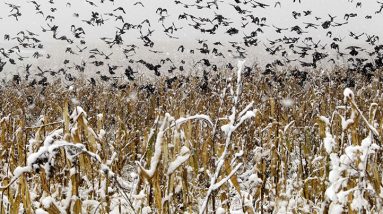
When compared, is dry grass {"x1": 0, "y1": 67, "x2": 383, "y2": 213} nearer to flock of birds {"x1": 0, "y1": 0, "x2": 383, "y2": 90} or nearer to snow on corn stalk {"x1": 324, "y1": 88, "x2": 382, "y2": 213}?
snow on corn stalk {"x1": 324, "y1": 88, "x2": 382, "y2": 213}

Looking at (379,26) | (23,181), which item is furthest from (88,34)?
(23,181)

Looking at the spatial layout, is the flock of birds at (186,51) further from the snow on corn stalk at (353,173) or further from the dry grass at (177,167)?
the snow on corn stalk at (353,173)

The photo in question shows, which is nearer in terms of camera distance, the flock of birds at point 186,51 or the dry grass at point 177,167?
the dry grass at point 177,167

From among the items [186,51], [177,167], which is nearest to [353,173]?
[177,167]

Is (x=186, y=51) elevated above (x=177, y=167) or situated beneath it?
elevated above

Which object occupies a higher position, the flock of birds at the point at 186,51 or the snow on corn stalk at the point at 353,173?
the flock of birds at the point at 186,51

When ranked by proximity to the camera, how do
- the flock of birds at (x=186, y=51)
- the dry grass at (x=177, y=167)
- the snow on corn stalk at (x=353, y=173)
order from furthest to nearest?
1. the flock of birds at (x=186, y=51)
2. the dry grass at (x=177, y=167)
3. the snow on corn stalk at (x=353, y=173)

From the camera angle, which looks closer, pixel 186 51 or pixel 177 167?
pixel 177 167

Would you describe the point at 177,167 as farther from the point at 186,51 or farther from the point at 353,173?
the point at 186,51

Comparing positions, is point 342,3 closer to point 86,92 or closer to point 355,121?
point 86,92

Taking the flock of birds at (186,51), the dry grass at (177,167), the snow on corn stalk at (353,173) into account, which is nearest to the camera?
the snow on corn stalk at (353,173)

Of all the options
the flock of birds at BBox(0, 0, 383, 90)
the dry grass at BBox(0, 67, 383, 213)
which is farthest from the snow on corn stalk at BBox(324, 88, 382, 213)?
the flock of birds at BBox(0, 0, 383, 90)

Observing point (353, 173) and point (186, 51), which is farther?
point (186, 51)

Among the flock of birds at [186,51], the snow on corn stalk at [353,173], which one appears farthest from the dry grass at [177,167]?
the flock of birds at [186,51]
